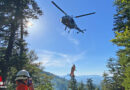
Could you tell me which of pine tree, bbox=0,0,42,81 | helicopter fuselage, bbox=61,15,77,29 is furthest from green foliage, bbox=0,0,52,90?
helicopter fuselage, bbox=61,15,77,29

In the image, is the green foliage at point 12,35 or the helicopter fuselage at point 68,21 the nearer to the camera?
the green foliage at point 12,35

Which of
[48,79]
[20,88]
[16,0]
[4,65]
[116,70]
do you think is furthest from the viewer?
[116,70]

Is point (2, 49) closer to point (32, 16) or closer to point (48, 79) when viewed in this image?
point (32, 16)

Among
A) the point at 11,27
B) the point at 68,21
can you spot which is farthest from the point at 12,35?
the point at 68,21

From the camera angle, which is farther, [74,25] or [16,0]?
[74,25]

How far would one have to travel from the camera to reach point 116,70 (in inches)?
1208

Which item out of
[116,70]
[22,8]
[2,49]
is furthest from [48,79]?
[116,70]

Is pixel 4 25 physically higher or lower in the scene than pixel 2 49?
higher

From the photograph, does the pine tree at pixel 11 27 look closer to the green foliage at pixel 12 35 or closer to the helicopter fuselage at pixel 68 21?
the green foliage at pixel 12 35

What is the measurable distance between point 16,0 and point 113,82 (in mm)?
30188

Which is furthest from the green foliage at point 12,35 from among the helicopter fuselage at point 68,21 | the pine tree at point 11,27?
the helicopter fuselage at point 68,21

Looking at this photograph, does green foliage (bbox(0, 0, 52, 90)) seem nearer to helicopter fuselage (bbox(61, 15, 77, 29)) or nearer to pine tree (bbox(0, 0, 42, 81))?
pine tree (bbox(0, 0, 42, 81))

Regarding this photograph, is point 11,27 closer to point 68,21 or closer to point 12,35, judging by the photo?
point 12,35

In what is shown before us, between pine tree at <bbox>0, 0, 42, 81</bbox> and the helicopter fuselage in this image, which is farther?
the helicopter fuselage
